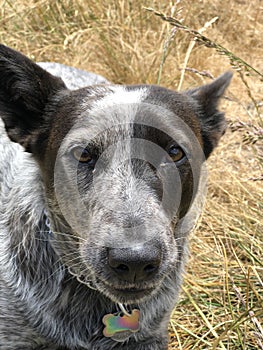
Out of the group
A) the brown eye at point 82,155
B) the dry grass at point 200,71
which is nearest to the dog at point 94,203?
the brown eye at point 82,155

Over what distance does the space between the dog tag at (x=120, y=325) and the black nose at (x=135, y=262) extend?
0.58m

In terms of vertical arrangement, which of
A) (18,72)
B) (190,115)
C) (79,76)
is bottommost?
(79,76)

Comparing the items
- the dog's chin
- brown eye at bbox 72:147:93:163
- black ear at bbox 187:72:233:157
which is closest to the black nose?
the dog's chin

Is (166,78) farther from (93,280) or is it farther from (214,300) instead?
(93,280)

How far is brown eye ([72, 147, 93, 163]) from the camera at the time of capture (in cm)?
269

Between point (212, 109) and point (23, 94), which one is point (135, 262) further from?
point (212, 109)

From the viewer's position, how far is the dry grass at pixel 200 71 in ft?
12.1

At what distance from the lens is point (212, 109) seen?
10.7 ft

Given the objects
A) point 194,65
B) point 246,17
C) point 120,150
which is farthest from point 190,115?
point 246,17

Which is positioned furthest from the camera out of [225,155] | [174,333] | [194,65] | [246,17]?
[246,17]

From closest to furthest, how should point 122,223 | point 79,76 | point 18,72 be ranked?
point 122,223 → point 18,72 → point 79,76

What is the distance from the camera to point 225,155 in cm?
512

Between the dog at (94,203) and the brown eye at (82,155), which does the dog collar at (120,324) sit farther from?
the brown eye at (82,155)

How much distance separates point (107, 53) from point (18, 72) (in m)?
2.91
